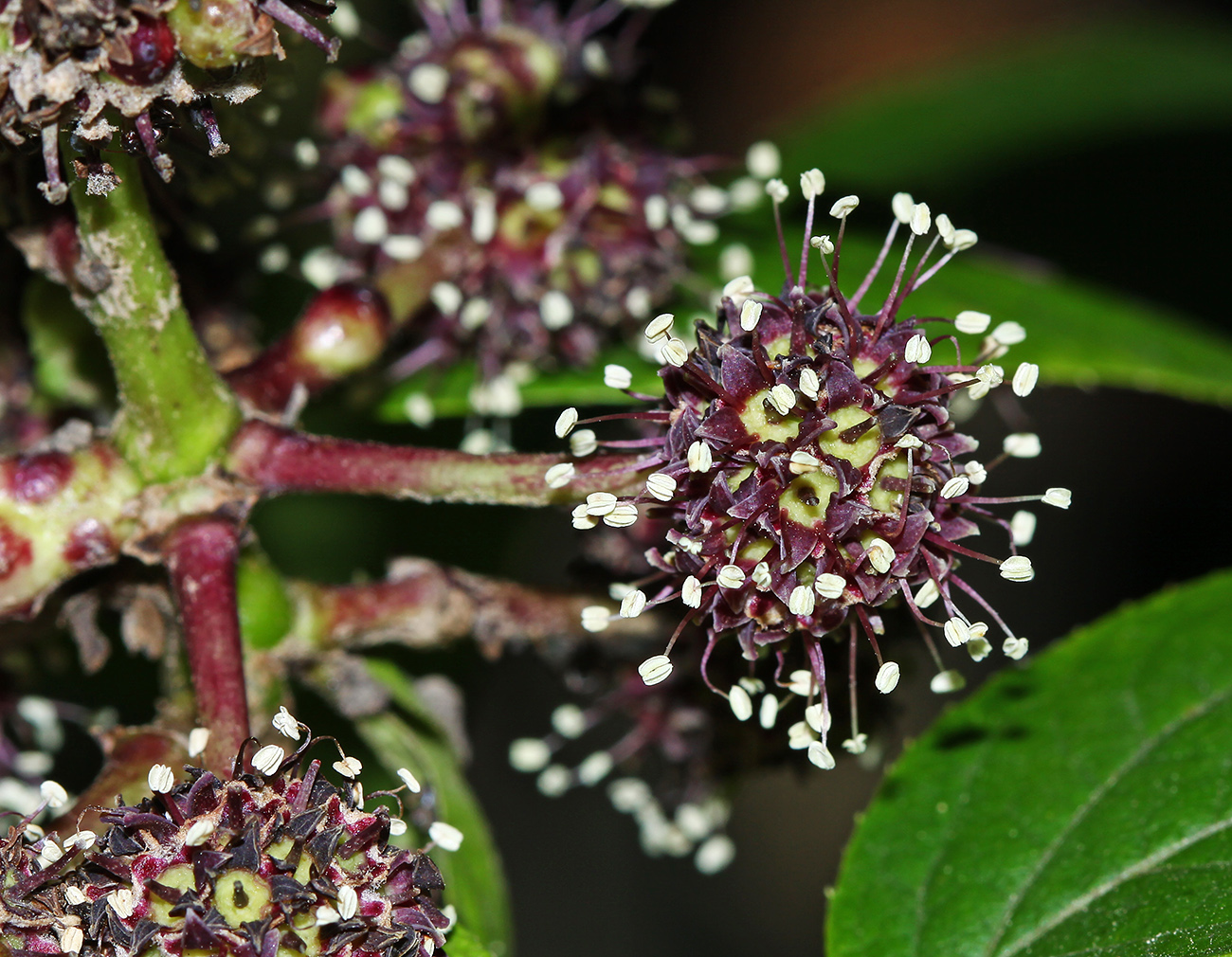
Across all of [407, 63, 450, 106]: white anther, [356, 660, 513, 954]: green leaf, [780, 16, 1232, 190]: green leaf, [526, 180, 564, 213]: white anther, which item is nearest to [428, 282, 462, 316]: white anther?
[526, 180, 564, 213]: white anther

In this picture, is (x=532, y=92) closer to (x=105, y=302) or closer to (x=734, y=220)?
(x=734, y=220)

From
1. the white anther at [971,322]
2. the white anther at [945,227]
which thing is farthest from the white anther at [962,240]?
the white anther at [971,322]

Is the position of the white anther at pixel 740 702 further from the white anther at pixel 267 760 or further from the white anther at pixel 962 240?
the white anther at pixel 962 240

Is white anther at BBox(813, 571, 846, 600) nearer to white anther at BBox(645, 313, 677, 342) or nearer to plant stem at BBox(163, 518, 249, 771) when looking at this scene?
white anther at BBox(645, 313, 677, 342)

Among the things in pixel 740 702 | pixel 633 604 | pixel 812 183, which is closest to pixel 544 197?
pixel 812 183

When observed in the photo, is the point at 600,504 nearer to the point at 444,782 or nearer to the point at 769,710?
the point at 769,710

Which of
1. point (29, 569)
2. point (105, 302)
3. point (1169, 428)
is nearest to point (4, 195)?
point (105, 302)
